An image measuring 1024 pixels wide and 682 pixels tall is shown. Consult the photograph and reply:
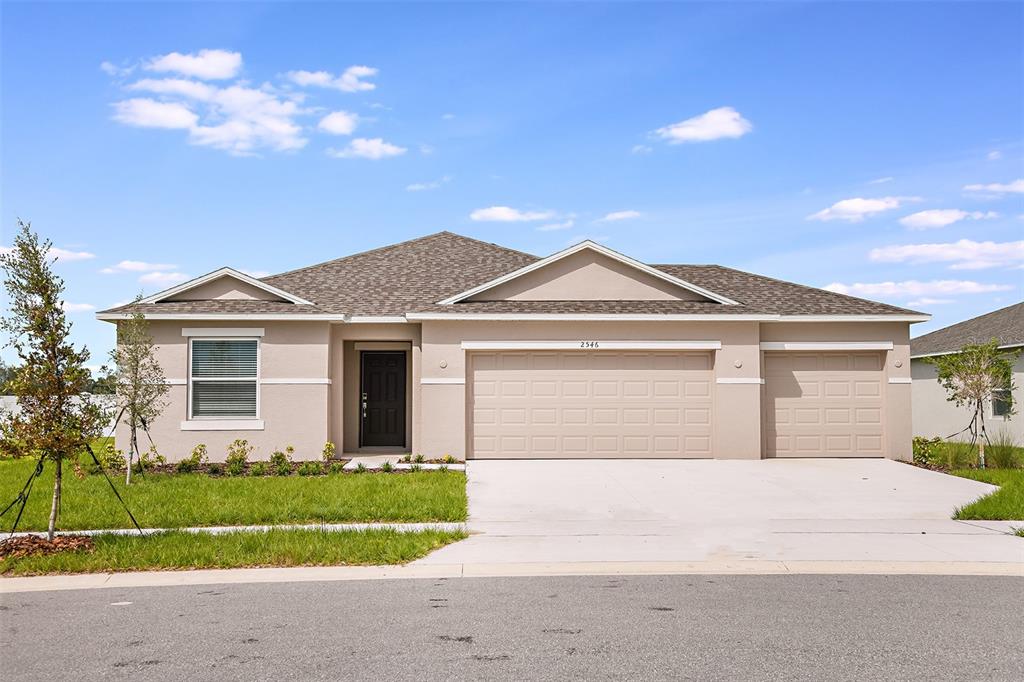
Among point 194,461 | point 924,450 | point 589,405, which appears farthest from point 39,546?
point 924,450

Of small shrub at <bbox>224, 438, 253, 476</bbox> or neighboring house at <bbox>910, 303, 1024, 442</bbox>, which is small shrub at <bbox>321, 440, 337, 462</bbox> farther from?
neighboring house at <bbox>910, 303, 1024, 442</bbox>

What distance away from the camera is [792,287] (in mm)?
21672

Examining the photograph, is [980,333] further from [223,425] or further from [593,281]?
[223,425]

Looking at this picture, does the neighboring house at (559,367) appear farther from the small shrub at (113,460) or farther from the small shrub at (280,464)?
the small shrub at (280,464)

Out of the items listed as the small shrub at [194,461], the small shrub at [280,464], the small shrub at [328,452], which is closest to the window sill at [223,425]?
the small shrub at [194,461]

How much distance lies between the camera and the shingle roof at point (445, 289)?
62.0 feet

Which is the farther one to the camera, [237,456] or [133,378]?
[237,456]

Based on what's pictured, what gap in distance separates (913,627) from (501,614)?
3271mm

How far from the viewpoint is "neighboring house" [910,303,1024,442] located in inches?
947

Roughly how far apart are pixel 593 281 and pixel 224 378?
8585 mm

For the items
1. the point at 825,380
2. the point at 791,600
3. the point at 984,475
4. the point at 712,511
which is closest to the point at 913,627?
the point at 791,600

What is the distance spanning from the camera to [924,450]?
18.9 metres

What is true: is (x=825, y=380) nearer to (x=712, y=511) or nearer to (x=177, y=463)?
(x=712, y=511)

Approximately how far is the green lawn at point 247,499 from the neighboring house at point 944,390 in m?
17.3
